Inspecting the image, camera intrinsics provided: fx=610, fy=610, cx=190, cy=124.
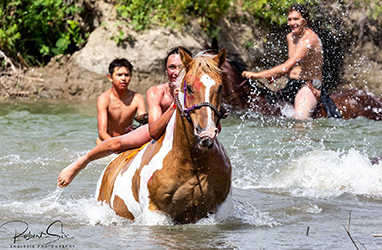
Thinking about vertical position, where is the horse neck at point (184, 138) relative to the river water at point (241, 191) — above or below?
above

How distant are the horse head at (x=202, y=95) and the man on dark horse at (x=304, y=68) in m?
5.22

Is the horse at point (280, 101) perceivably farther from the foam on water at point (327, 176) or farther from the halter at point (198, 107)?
the halter at point (198, 107)

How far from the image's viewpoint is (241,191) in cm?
556

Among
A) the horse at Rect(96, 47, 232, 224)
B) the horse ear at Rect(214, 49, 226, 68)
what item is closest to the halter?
the horse at Rect(96, 47, 232, 224)

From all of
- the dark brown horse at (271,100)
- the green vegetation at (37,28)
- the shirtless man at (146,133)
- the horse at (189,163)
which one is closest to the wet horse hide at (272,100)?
the dark brown horse at (271,100)

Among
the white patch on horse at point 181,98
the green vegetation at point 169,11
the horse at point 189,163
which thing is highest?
the green vegetation at point 169,11

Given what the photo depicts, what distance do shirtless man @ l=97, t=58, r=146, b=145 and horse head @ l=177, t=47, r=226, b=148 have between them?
339 cm

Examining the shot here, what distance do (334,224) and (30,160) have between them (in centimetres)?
398

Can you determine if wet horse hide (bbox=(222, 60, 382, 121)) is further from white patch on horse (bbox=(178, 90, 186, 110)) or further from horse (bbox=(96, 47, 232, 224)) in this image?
white patch on horse (bbox=(178, 90, 186, 110))

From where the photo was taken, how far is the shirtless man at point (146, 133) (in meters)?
3.92

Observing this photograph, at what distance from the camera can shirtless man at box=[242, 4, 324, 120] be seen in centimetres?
870

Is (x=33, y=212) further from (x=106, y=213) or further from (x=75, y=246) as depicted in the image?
(x=75, y=246)

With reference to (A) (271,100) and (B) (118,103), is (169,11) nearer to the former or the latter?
(A) (271,100)

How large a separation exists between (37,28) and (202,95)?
10.1 m
